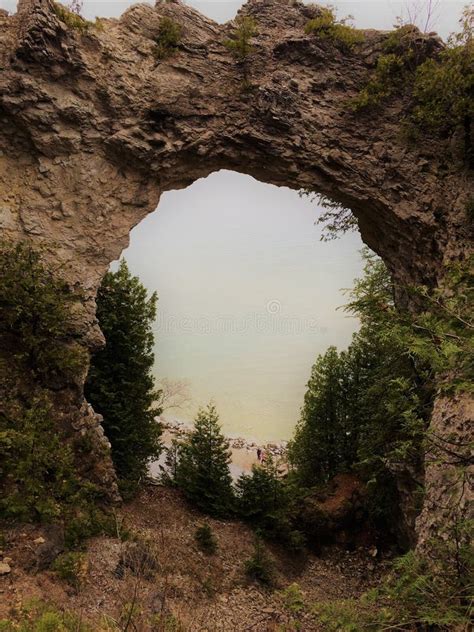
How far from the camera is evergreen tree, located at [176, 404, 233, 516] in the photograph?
1538 cm

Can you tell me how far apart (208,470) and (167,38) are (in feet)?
53.4

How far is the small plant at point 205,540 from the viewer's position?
522 inches

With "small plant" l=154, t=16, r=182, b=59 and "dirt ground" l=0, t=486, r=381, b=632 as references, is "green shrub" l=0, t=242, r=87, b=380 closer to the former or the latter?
"dirt ground" l=0, t=486, r=381, b=632

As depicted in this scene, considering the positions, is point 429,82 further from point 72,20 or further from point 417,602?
point 417,602

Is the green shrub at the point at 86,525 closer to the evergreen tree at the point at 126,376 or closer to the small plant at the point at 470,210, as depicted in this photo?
the evergreen tree at the point at 126,376

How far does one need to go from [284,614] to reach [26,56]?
60.8 feet

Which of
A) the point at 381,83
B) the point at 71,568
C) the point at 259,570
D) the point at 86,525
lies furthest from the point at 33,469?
the point at 381,83

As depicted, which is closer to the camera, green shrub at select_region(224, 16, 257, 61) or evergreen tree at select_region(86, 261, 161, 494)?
green shrub at select_region(224, 16, 257, 61)

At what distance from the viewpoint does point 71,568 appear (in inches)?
348

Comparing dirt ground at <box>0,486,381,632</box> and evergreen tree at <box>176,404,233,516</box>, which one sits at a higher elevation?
evergreen tree at <box>176,404,233,516</box>

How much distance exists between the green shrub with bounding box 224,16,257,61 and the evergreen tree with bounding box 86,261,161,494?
9342mm

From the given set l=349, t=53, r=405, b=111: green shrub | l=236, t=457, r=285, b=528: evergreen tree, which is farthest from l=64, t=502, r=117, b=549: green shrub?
l=349, t=53, r=405, b=111: green shrub

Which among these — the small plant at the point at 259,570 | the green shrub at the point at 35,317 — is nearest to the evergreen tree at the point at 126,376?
the green shrub at the point at 35,317

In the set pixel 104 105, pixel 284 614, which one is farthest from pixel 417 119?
pixel 284 614
